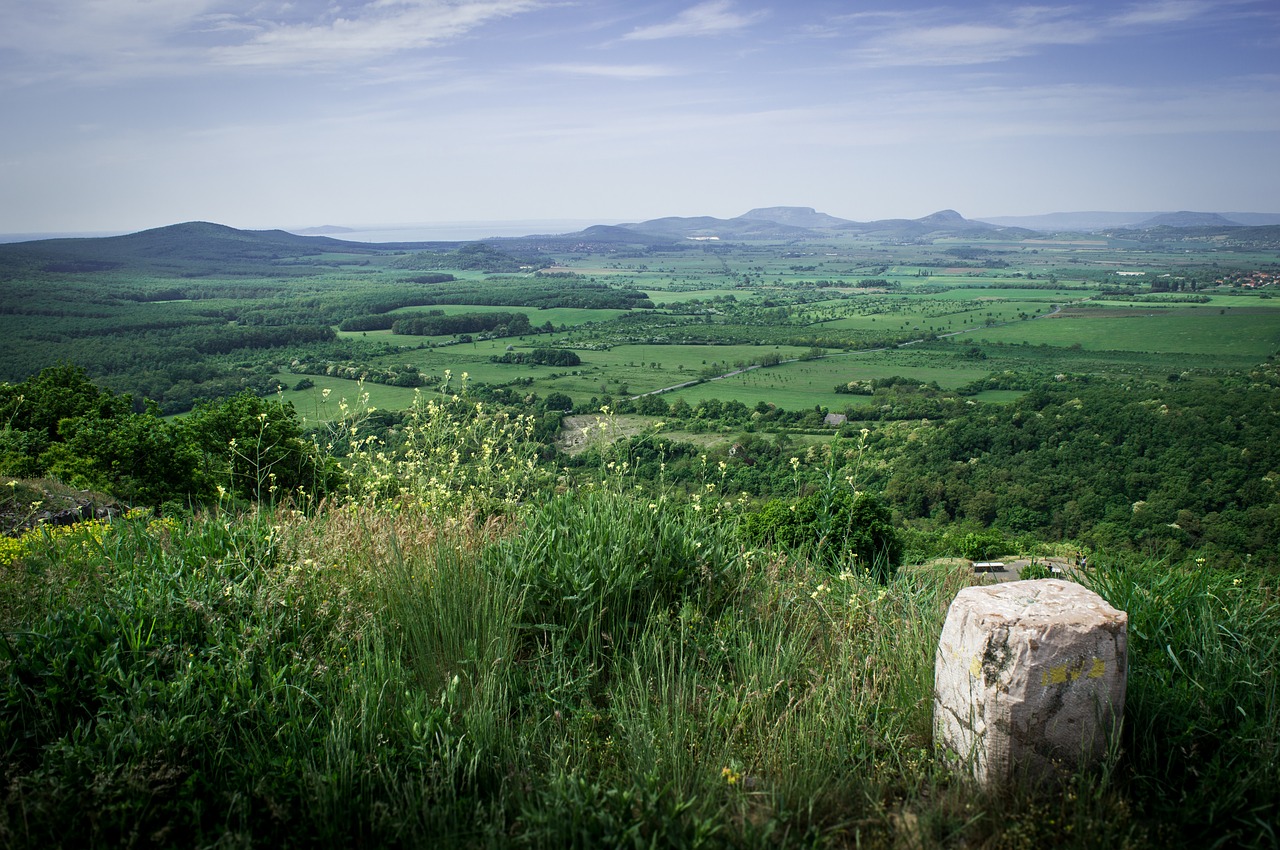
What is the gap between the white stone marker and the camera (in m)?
2.97

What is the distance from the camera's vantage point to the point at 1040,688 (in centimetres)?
297

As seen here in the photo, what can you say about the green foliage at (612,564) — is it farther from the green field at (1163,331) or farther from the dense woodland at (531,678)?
the green field at (1163,331)

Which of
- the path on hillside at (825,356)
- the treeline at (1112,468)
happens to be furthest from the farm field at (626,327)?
the treeline at (1112,468)

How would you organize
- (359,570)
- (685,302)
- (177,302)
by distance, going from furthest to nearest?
1. (685,302)
2. (177,302)
3. (359,570)

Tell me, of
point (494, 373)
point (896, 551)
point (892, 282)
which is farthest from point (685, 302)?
point (896, 551)

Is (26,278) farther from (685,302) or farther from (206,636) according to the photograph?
(206,636)

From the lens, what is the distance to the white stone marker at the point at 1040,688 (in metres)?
2.97

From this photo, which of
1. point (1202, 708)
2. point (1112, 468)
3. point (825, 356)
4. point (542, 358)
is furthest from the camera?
point (825, 356)

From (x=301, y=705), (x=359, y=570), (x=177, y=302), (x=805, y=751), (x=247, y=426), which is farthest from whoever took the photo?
(x=177, y=302)

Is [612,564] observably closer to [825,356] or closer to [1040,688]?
[1040,688]

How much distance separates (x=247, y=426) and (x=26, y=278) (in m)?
98.0

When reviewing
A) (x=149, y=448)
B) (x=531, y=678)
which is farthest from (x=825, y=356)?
(x=531, y=678)

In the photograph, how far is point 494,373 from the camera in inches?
2591

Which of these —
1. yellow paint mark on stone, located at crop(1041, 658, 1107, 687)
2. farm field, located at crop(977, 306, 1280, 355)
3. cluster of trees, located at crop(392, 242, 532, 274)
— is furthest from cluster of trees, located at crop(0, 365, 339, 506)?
cluster of trees, located at crop(392, 242, 532, 274)
